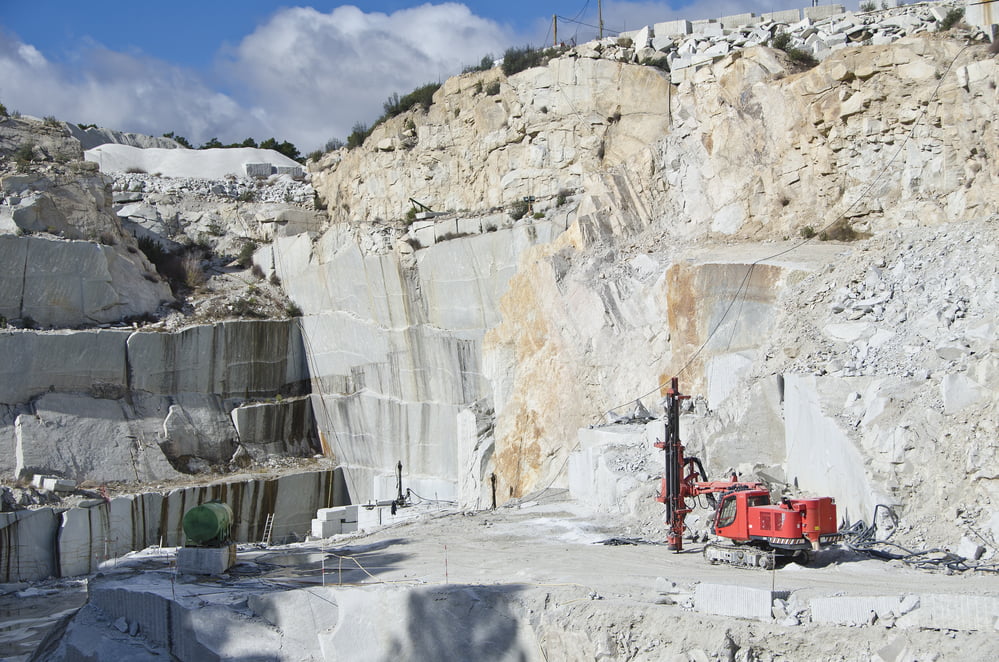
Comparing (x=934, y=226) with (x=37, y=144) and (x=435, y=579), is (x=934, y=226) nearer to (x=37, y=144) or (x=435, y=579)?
(x=435, y=579)

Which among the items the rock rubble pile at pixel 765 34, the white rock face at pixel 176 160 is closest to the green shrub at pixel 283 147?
the white rock face at pixel 176 160

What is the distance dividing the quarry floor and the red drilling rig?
250 mm

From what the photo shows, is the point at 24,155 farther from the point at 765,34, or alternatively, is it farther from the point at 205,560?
the point at 765,34

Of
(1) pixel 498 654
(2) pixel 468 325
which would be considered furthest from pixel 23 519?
(1) pixel 498 654

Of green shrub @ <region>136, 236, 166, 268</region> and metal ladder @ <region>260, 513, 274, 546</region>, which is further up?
green shrub @ <region>136, 236, 166, 268</region>

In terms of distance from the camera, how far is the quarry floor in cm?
1018

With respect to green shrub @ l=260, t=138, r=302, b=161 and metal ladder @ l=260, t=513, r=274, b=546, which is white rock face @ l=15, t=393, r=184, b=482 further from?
green shrub @ l=260, t=138, r=302, b=161

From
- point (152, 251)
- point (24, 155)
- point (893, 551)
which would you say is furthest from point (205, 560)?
point (152, 251)

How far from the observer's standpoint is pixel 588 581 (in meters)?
12.5

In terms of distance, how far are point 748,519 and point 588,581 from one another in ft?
7.74

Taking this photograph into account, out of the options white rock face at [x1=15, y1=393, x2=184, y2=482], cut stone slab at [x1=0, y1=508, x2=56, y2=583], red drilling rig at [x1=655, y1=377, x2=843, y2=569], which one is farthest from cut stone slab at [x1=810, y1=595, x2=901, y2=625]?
white rock face at [x1=15, y1=393, x2=184, y2=482]

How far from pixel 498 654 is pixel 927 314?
8823 millimetres

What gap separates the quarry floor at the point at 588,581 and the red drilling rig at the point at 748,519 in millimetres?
250

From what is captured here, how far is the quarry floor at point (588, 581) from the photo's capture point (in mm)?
10180
